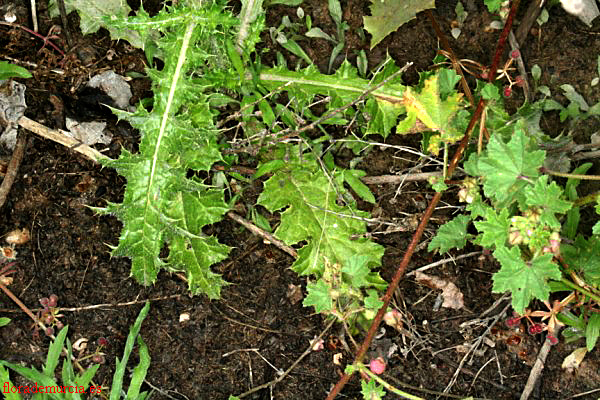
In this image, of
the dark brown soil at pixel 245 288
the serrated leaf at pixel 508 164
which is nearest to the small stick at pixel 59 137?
the dark brown soil at pixel 245 288

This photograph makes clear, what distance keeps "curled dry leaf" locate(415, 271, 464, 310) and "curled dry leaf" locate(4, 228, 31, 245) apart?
1691 millimetres

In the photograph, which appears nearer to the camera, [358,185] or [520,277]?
[520,277]

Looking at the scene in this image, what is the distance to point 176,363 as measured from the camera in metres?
2.76

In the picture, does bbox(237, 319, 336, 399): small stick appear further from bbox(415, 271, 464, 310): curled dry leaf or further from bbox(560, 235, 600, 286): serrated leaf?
bbox(560, 235, 600, 286): serrated leaf

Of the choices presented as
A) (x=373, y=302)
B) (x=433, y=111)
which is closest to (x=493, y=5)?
(x=433, y=111)

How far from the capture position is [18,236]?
2.79 meters

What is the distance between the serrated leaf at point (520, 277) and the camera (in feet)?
7.06

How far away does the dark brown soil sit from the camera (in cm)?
276

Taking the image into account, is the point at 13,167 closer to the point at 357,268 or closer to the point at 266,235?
the point at 266,235

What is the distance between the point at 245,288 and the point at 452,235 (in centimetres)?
91

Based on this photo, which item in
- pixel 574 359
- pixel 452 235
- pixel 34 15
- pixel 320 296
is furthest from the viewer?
pixel 34 15

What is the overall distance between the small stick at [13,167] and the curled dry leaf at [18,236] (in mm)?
132

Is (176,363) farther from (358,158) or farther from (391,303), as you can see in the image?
(358,158)

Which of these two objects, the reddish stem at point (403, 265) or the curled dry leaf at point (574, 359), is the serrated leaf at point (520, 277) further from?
the curled dry leaf at point (574, 359)
